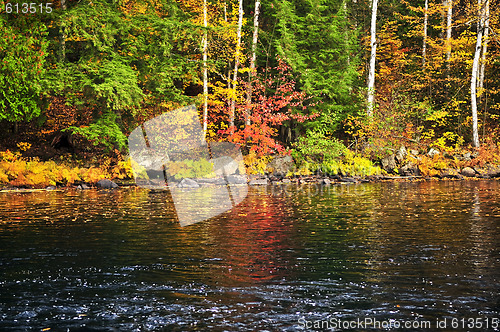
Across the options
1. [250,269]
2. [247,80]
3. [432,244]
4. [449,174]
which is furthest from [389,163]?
[250,269]

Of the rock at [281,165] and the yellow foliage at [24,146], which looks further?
the rock at [281,165]

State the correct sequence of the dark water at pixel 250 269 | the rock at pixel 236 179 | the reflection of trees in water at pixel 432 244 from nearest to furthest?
the dark water at pixel 250 269 < the reflection of trees in water at pixel 432 244 < the rock at pixel 236 179

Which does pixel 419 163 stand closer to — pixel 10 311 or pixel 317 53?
pixel 317 53

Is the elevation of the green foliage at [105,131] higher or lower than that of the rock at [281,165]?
higher

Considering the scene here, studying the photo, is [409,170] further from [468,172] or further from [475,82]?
[475,82]

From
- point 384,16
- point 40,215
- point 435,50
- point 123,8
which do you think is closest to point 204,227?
point 40,215

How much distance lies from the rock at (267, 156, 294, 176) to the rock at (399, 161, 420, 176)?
6351 millimetres

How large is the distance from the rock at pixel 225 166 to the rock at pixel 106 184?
5944 millimetres

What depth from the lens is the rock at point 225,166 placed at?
1125 inches

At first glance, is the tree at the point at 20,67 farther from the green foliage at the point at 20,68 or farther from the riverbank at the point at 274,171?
the riverbank at the point at 274,171

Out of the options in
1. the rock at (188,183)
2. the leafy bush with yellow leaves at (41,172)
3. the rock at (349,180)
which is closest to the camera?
the leafy bush with yellow leaves at (41,172)

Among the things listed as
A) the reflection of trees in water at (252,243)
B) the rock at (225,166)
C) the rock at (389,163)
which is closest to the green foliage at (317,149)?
the rock at (389,163)

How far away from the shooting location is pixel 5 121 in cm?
2786

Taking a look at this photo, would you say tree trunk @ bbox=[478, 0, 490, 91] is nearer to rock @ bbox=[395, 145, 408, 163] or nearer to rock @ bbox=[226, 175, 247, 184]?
rock @ bbox=[395, 145, 408, 163]
